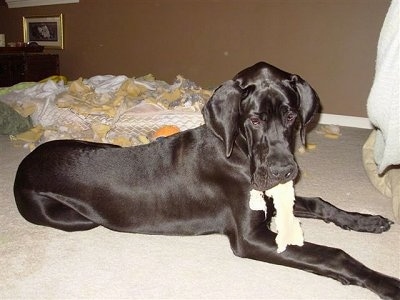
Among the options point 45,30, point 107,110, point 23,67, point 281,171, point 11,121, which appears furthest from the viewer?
point 45,30

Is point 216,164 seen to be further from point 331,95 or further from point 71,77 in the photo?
point 71,77

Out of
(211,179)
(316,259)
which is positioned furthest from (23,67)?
(316,259)

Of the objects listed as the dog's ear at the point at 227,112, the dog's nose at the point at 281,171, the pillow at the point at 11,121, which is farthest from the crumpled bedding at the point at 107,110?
the dog's nose at the point at 281,171

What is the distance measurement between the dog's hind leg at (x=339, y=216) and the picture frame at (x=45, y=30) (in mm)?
6556

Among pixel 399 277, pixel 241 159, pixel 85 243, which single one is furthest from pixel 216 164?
pixel 399 277

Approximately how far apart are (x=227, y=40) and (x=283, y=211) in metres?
4.54

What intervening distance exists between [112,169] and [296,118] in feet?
3.36

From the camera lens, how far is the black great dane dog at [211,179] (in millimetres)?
1971

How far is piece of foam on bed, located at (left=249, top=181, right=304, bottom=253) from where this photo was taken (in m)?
2.01

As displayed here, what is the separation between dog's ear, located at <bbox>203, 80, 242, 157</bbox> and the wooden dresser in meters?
6.23

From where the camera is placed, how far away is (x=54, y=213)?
2408 mm

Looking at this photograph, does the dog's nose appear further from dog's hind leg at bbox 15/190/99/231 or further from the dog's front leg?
dog's hind leg at bbox 15/190/99/231

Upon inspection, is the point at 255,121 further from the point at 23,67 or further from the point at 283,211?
the point at 23,67

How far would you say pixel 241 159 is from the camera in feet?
7.06
